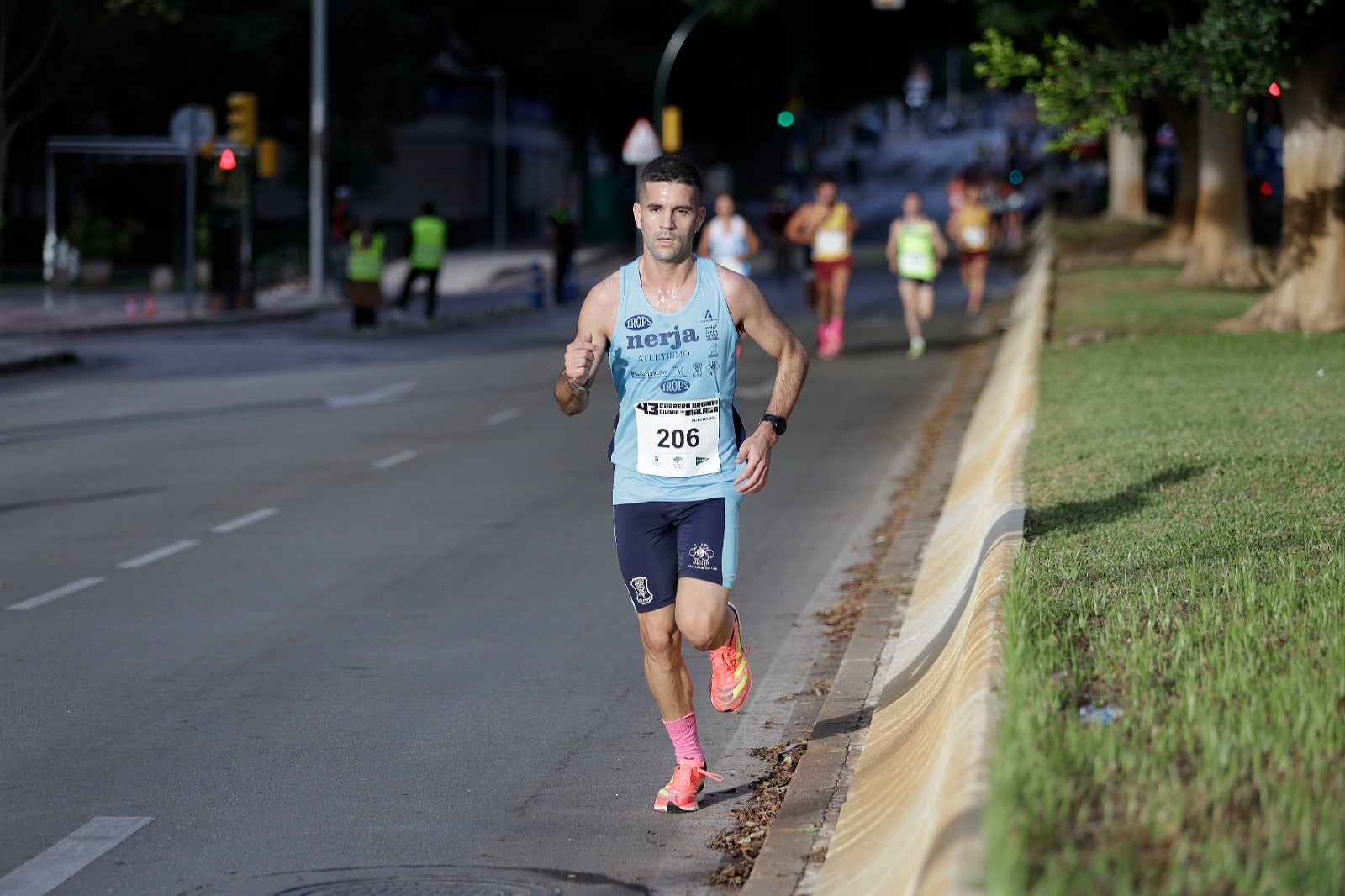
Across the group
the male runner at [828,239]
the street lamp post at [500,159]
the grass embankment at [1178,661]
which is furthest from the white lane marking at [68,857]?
the street lamp post at [500,159]

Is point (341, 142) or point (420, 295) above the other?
point (341, 142)

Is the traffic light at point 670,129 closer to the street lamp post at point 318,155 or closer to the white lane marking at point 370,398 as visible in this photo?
the street lamp post at point 318,155

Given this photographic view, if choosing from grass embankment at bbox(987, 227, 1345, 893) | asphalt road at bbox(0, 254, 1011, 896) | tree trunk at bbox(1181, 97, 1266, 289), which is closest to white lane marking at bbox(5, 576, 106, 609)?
asphalt road at bbox(0, 254, 1011, 896)

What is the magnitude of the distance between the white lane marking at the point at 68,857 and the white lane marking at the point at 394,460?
874 cm

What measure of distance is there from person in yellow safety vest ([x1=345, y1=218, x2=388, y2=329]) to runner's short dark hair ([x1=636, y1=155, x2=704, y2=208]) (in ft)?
78.6

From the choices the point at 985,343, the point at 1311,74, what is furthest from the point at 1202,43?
the point at 985,343

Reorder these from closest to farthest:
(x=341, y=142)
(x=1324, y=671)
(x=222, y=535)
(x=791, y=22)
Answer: (x=1324, y=671)
(x=222, y=535)
(x=341, y=142)
(x=791, y=22)

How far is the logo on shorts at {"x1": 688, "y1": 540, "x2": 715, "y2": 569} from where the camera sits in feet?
19.8

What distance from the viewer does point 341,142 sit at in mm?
58062

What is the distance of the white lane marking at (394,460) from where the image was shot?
48.5 ft

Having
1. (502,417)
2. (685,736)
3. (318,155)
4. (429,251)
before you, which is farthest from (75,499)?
(318,155)

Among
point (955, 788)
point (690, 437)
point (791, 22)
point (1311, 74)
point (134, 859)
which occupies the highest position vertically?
point (791, 22)

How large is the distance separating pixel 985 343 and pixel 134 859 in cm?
2137

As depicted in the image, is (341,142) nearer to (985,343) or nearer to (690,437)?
(985,343)
